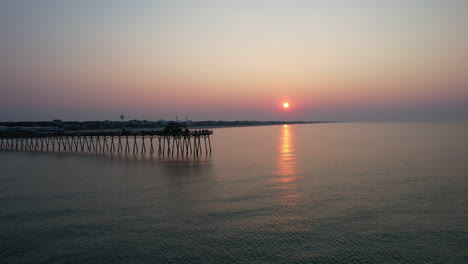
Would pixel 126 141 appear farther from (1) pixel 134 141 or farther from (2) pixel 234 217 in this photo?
(2) pixel 234 217

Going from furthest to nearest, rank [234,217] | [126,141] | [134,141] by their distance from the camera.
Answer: [126,141] < [134,141] < [234,217]

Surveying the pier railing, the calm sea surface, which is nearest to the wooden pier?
the pier railing

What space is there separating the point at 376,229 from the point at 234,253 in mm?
9512

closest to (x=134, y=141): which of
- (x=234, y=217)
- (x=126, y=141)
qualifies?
(x=126, y=141)

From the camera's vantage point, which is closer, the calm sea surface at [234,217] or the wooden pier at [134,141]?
the calm sea surface at [234,217]

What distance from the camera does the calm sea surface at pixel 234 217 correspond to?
16938 mm

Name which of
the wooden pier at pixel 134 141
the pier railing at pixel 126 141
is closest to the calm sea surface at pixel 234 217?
the wooden pier at pixel 134 141

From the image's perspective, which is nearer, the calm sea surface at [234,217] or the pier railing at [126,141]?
the calm sea surface at [234,217]

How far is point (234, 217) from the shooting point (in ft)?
74.0

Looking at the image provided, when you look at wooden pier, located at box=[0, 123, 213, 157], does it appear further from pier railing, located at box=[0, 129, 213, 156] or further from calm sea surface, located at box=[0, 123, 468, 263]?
calm sea surface, located at box=[0, 123, 468, 263]

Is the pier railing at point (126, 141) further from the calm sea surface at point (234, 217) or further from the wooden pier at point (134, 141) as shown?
the calm sea surface at point (234, 217)

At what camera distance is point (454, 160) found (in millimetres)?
51406

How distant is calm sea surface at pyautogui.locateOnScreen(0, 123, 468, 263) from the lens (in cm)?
1694

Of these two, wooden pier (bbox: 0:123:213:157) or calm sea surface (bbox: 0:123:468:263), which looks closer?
calm sea surface (bbox: 0:123:468:263)
